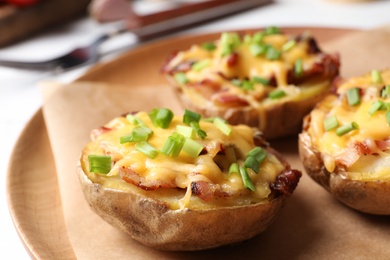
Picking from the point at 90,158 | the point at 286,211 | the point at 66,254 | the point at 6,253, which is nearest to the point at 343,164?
the point at 286,211

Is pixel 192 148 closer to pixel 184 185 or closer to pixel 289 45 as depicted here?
pixel 184 185

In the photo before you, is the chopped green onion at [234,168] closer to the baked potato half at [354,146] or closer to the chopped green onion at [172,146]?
the chopped green onion at [172,146]

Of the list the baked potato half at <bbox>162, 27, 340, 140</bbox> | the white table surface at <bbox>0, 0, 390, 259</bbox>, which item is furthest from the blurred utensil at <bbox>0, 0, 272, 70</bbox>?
the baked potato half at <bbox>162, 27, 340, 140</bbox>

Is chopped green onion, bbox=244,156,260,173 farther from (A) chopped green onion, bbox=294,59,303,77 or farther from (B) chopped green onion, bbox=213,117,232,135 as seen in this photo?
(A) chopped green onion, bbox=294,59,303,77

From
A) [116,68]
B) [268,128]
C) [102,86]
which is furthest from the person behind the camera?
[116,68]

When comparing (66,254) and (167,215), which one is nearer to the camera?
(167,215)

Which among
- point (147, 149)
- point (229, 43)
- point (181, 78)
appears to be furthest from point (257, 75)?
point (147, 149)

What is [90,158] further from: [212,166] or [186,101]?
[186,101]

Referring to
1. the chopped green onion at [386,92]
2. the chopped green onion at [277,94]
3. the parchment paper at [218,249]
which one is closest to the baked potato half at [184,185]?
the parchment paper at [218,249]
